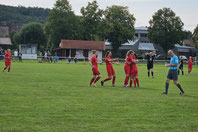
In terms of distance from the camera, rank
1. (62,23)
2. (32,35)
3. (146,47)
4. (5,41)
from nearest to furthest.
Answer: (62,23) → (146,47) → (32,35) → (5,41)

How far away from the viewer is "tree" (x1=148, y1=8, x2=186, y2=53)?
9175cm

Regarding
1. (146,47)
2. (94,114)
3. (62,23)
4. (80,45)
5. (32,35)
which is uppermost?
(62,23)

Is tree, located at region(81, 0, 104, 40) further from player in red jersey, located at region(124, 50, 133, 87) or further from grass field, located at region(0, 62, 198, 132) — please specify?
grass field, located at region(0, 62, 198, 132)

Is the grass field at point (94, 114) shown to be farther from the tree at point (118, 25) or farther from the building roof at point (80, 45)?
the tree at point (118, 25)

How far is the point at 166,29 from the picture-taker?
307 feet

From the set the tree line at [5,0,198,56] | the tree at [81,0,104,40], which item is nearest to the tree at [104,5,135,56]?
the tree line at [5,0,198,56]

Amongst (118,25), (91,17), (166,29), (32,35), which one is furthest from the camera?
(32,35)

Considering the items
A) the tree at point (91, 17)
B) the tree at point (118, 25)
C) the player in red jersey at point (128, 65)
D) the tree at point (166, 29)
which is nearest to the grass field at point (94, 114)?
the player in red jersey at point (128, 65)

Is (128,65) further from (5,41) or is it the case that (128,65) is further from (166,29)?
(5,41)

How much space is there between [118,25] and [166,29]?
748 inches

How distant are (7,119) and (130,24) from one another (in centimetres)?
7895

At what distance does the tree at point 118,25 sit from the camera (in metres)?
82.2

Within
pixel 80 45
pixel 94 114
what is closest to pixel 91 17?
pixel 80 45

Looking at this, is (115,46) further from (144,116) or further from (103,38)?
(144,116)
